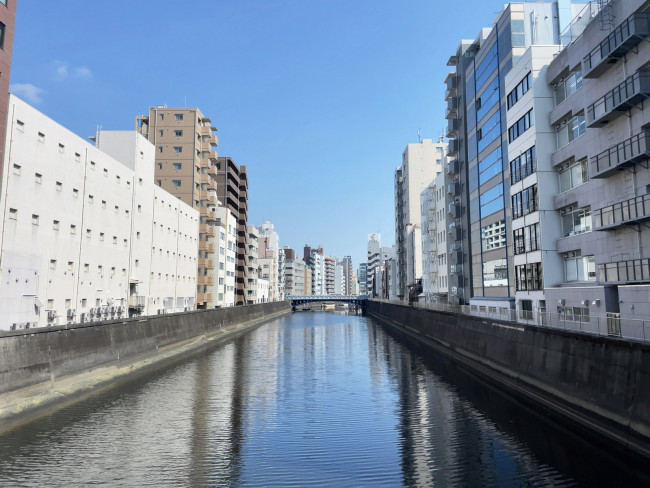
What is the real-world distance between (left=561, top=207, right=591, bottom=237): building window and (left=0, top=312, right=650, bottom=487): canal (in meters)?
14.1

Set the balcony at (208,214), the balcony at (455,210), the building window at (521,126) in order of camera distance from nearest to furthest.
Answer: the building window at (521,126)
the balcony at (455,210)
the balcony at (208,214)

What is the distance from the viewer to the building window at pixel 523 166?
40.2 metres

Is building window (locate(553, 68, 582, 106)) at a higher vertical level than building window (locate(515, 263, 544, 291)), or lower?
higher

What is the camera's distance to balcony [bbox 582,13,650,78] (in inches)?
1021

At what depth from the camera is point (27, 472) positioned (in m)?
15.3

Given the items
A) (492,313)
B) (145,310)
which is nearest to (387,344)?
(492,313)

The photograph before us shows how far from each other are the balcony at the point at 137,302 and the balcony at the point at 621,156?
4786cm

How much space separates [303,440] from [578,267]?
2708 cm

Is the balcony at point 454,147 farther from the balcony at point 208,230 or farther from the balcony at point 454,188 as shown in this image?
the balcony at point 208,230

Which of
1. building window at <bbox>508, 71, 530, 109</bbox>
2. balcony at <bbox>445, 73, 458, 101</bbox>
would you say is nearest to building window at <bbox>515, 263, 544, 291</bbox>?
building window at <bbox>508, 71, 530, 109</bbox>

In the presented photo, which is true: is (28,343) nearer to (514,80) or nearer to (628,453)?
(628,453)

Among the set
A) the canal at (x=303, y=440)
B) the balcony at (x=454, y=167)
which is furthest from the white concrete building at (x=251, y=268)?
the canal at (x=303, y=440)

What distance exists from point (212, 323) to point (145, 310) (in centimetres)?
1088

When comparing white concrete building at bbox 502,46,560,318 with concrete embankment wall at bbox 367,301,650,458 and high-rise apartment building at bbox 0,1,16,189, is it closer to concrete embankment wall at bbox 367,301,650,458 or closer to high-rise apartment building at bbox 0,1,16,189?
concrete embankment wall at bbox 367,301,650,458
